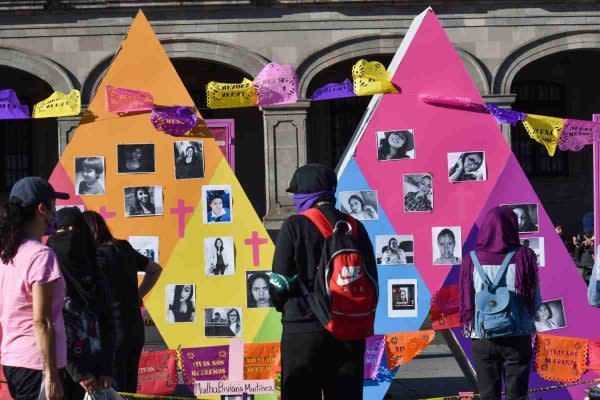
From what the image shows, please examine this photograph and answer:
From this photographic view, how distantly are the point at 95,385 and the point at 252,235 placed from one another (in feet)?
9.42

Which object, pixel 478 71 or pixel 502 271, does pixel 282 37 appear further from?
pixel 502 271

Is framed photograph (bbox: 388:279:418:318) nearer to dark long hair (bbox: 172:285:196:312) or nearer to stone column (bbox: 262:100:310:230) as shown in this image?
dark long hair (bbox: 172:285:196:312)

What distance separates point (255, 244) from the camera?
8008 mm

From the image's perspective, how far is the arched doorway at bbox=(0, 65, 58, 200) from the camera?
58.4ft

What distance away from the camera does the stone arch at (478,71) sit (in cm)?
1510

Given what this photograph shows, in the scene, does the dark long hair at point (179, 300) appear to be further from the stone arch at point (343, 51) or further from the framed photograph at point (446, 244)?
the stone arch at point (343, 51)

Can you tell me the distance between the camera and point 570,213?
18453mm

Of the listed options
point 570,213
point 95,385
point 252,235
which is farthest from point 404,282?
point 570,213

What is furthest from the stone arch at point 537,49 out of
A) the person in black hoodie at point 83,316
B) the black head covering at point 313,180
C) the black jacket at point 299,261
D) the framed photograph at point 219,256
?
the person in black hoodie at point 83,316

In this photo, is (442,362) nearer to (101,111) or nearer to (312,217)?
(101,111)

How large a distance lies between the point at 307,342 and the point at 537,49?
35.6 feet

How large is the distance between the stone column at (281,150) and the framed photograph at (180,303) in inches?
277

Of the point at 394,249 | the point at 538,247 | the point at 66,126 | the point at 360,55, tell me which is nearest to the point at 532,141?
the point at 360,55

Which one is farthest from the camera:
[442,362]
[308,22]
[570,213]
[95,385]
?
[570,213]
